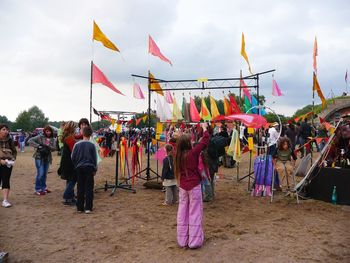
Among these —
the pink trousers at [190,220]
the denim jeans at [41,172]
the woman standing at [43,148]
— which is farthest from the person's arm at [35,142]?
the pink trousers at [190,220]

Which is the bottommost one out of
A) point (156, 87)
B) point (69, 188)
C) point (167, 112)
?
point (69, 188)

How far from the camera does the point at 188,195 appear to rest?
15.2 ft

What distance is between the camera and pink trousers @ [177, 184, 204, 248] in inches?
178

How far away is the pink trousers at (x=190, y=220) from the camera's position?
14.8 ft

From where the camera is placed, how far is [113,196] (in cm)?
805

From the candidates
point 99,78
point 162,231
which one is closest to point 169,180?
point 162,231

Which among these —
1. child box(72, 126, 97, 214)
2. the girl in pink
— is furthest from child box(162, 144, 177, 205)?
the girl in pink

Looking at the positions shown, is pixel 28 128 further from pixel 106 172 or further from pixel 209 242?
pixel 209 242

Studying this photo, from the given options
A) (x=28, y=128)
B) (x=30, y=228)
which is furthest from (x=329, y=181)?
(x=28, y=128)

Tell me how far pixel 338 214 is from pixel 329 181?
1.17 m

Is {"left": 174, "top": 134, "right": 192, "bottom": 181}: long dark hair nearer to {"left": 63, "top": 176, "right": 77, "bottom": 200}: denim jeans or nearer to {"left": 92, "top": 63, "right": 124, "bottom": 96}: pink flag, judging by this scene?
{"left": 63, "top": 176, "right": 77, "bottom": 200}: denim jeans

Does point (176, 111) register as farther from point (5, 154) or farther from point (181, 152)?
point (181, 152)

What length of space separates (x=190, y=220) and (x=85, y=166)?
2.65 m

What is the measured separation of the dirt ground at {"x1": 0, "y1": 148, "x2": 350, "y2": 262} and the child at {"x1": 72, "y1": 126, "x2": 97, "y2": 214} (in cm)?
30
